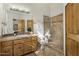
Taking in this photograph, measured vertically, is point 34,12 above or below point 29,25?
above

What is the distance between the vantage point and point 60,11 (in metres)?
1.94

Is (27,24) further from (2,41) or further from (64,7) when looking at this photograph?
(64,7)

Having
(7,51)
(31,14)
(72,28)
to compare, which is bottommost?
(7,51)

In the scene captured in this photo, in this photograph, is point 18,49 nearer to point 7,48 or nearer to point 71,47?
point 7,48

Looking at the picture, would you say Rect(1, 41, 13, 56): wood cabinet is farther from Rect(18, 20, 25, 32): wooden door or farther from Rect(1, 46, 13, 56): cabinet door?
Rect(18, 20, 25, 32): wooden door

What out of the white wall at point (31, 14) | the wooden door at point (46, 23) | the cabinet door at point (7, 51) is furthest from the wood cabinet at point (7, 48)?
the wooden door at point (46, 23)

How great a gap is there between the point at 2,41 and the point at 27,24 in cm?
40

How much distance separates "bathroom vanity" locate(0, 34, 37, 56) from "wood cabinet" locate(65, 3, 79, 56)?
45 centimetres

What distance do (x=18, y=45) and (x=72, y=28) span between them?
75cm

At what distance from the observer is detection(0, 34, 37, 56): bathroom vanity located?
1930mm

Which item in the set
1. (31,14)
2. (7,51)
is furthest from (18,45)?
(31,14)

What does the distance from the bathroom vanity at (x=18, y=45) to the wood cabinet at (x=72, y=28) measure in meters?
0.45

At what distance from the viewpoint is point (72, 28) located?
1904 mm

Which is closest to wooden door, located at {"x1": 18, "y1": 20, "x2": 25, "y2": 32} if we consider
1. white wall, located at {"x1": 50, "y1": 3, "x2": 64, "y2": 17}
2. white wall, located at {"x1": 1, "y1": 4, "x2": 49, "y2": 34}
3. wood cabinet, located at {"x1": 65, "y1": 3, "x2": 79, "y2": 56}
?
white wall, located at {"x1": 1, "y1": 4, "x2": 49, "y2": 34}
